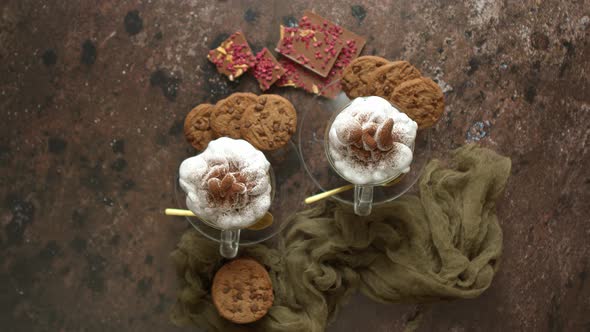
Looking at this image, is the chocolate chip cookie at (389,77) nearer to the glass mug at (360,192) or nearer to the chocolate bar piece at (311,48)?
the glass mug at (360,192)

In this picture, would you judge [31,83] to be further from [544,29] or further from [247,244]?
[544,29]

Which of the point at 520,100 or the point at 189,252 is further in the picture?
the point at 520,100

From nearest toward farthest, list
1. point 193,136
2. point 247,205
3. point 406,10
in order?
point 247,205, point 193,136, point 406,10

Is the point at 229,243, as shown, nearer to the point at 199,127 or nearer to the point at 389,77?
the point at 199,127

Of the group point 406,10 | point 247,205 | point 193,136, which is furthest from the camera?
point 406,10

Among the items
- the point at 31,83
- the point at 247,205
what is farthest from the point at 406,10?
the point at 31,83

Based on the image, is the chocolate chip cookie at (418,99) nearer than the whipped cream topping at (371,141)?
No

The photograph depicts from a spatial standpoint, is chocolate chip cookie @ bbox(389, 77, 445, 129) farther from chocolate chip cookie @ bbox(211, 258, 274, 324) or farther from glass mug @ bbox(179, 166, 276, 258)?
chocolate chip cookie @ bbox(211, 258, 274, 324)

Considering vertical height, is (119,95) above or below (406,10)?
below

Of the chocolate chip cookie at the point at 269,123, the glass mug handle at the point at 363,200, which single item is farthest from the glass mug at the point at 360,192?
the chocolate chip cookie at the point at 269,123
